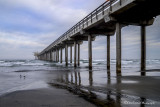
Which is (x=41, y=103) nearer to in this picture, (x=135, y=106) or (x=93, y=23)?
(x=135, y=106)

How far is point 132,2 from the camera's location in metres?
10.4

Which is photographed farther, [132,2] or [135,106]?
[132,2]

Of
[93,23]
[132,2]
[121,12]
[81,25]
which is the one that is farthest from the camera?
[81,25]

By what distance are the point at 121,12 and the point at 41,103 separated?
11.1 metres

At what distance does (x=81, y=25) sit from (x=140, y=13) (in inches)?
366

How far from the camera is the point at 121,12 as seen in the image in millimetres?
12625

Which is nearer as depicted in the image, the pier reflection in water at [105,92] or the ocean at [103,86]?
the pier reflection in water at [105,92]

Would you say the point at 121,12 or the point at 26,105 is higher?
the point at 121,12

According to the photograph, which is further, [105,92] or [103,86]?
[103,86]

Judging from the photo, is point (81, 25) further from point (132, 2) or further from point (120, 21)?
point (132, 2)

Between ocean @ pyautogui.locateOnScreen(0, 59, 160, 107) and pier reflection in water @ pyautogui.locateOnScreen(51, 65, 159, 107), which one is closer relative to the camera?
pier reflection in water @ pyautogui.locateOnScreen(51, 65, 159, 107)

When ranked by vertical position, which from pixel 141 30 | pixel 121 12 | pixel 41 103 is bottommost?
pixel 41 103

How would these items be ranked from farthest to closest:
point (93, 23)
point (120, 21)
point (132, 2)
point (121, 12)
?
point (93, 23) → point (120, 21) → point (121, 12) → point (132, 2)

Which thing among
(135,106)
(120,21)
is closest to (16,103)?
(135,106)
